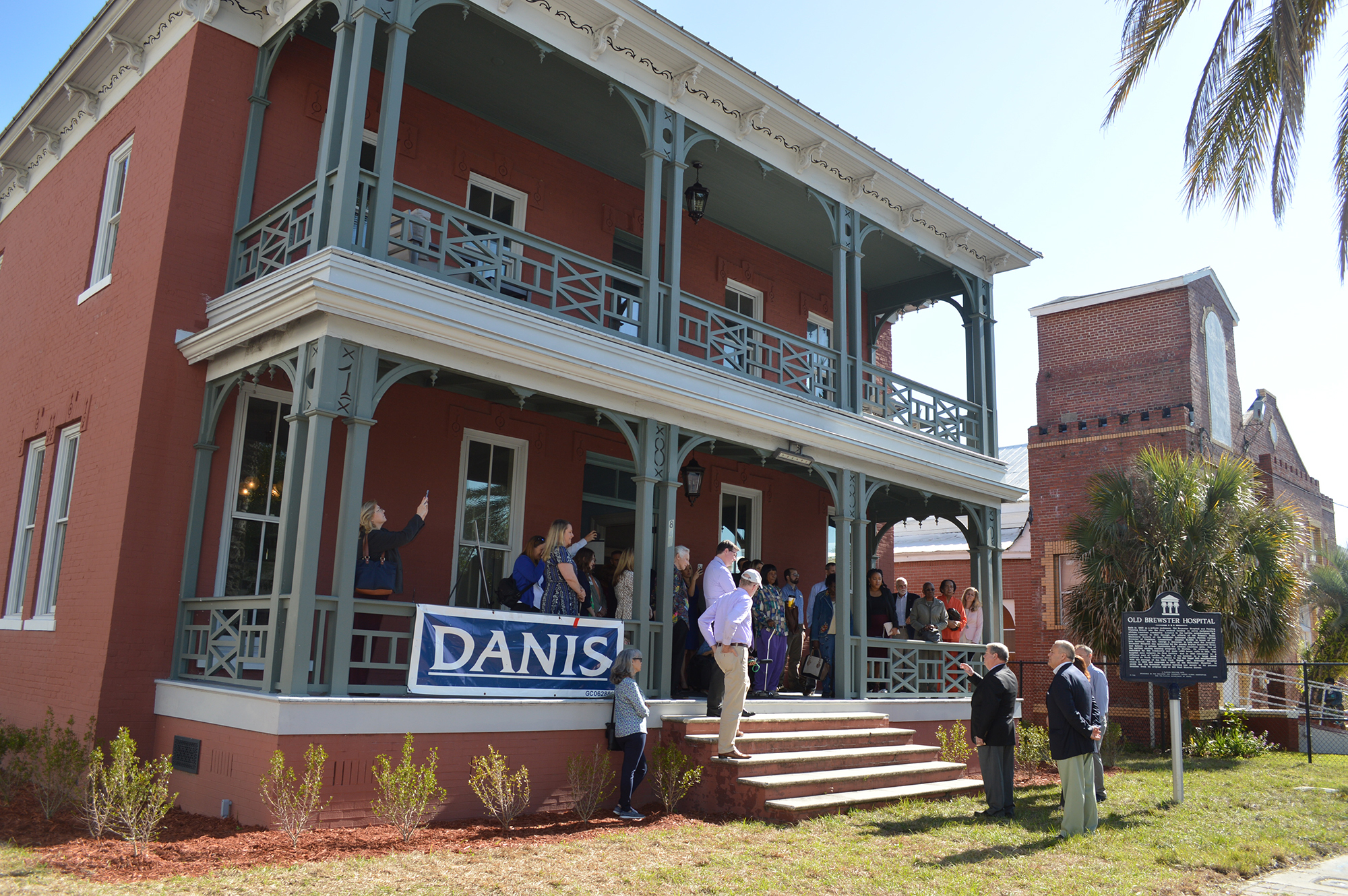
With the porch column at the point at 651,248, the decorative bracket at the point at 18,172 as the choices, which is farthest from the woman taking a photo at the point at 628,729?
the decorative bracket at the point at 18,172

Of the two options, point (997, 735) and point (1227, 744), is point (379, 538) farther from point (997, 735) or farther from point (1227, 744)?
point (1227, 744)

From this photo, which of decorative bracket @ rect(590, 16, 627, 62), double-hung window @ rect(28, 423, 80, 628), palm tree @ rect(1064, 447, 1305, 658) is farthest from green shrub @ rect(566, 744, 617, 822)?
palm tree @ rect(1064, 447, 1305, 658)

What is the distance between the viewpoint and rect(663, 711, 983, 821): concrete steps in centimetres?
921

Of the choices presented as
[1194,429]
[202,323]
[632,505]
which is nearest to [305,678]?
[202,323]

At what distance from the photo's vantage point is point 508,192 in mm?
12750

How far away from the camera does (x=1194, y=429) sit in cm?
2291

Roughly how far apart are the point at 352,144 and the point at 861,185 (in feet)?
24.5

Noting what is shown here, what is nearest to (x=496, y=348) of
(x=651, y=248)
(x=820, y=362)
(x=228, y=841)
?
(x=651, y=248)

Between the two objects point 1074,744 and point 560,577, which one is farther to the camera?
point 560,577

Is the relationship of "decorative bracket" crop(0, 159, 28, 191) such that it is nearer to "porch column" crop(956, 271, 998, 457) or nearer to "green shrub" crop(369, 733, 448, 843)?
"green shrub" crop(369, 733, 448, 843)

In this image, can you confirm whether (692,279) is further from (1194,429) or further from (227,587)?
(1194,429)

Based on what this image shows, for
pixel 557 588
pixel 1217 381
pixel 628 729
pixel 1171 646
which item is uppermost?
pixel 1217 381

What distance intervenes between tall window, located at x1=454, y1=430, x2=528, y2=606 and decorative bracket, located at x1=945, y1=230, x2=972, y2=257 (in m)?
7.48

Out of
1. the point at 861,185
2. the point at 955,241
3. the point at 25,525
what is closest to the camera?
the point at 25,525
